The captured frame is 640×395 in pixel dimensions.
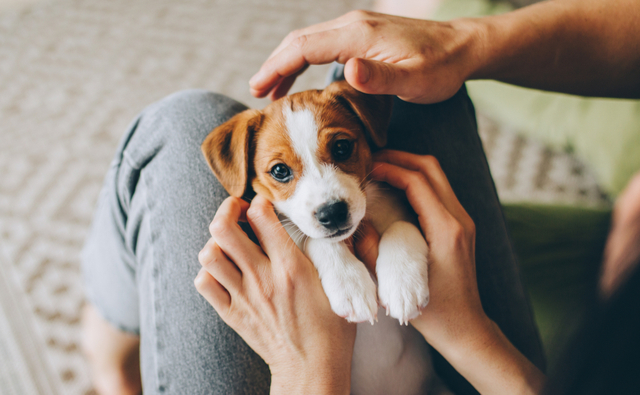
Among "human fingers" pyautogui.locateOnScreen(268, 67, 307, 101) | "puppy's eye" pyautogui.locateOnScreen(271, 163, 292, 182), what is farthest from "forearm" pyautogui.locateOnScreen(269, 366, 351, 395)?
"human fingers" pyautogui.locateOnScreen(268, 67, 307, 101)

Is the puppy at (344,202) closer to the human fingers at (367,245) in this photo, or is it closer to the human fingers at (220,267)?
the human fingers at (367,245)

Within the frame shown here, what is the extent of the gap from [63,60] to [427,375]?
416 centimetres

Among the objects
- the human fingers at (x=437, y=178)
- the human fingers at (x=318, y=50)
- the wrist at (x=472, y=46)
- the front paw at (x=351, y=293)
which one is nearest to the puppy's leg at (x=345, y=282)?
the front paw at (x=351, y=293)

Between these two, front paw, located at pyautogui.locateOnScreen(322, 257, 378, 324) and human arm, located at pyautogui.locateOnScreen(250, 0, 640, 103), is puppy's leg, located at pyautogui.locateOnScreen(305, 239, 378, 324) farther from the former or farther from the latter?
human arm, located at pyautogui.locateOnScreen(250, 0, 640, 103)

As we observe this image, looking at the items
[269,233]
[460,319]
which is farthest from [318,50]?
[460,319]

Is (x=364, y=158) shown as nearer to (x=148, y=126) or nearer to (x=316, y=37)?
(x=316, y=37)

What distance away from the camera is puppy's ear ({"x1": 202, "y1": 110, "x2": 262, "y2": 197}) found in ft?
4.03

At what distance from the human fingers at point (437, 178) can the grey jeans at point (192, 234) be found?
0.37 ft

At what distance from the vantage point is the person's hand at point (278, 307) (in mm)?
1021

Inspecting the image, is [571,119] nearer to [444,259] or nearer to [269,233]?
[444,259]

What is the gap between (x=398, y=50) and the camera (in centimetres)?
118

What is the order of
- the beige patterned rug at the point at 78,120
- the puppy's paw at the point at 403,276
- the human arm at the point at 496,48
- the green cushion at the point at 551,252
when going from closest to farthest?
the puppy's paw at the point at 403,276, the human arm at the point at 496,48, the green cushion at the point at 551,252, the beige patterned rug at the point at 78,120

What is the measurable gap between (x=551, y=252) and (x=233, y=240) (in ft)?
→ 4.47

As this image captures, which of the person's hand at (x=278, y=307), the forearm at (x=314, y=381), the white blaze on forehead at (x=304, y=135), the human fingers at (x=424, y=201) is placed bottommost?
the forearm at (x=314, y=381)
